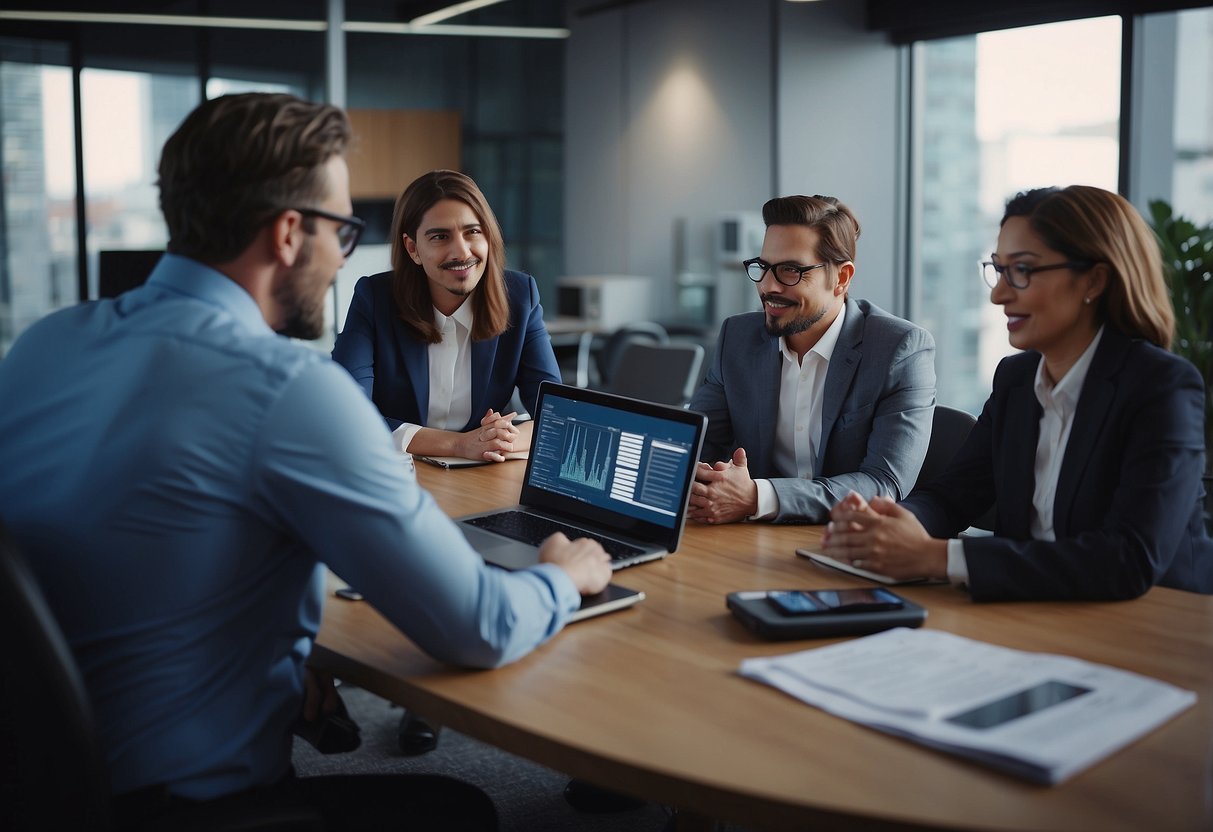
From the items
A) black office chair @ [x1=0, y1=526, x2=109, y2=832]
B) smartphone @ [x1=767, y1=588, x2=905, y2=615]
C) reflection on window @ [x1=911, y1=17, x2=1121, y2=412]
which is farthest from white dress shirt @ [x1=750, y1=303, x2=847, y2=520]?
reflection on window @ [x1=911, y1=17, x2=1121, y2=412]

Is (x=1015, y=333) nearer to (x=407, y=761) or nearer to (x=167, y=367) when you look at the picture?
(x=167, y=367)

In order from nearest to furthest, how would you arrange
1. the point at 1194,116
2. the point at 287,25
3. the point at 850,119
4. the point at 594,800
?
the point at 594,800, the point at 1194,116, the point at 850,119, the point at 287,25

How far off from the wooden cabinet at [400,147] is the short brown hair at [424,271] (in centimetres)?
547

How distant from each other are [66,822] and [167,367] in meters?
0.50

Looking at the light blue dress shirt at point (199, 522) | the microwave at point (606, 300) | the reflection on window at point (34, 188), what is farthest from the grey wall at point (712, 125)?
the light blue dress shirt at point (199, 522)

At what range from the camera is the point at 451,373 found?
10.3 ft

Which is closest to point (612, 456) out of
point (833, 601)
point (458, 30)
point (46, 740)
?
point (833, 601)

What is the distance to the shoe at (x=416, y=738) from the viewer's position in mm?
3135

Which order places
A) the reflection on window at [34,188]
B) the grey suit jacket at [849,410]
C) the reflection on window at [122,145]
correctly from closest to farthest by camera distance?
1. the grey suit jacket at [849,410]
2. the reflection on window at [34,188]
3. the reflection on window at [122,145]

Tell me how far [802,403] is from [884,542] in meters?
0.91

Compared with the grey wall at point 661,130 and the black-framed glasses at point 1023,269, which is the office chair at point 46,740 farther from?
the grey wall at point 661,130

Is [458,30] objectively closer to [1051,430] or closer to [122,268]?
[122,268]

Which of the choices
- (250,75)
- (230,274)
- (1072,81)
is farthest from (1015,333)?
(250,75)

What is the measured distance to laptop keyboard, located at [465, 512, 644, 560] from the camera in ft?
6.35
